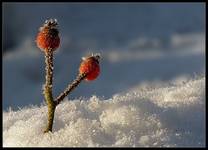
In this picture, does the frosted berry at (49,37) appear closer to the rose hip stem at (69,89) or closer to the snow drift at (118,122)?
the rose hip stem at (69,89)

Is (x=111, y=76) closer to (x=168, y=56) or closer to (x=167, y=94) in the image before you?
(x=168, y=56)

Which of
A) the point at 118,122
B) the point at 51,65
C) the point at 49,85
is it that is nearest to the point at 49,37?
the point at 51,65

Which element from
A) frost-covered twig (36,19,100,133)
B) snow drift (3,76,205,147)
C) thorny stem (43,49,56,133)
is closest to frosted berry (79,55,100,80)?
frost-covered twig (36,19,100,133)

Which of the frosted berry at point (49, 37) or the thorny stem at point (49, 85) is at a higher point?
the frosted berry at point (49, 37)

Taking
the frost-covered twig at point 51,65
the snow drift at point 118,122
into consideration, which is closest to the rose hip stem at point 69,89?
the frost-covered twig at point 51,65

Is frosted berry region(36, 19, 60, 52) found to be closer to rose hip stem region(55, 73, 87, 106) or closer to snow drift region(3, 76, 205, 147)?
rose hip stem region(55, 73, 87, 106)

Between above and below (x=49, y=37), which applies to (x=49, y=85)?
below

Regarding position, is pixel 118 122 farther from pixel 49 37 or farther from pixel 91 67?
pixel 49 37
